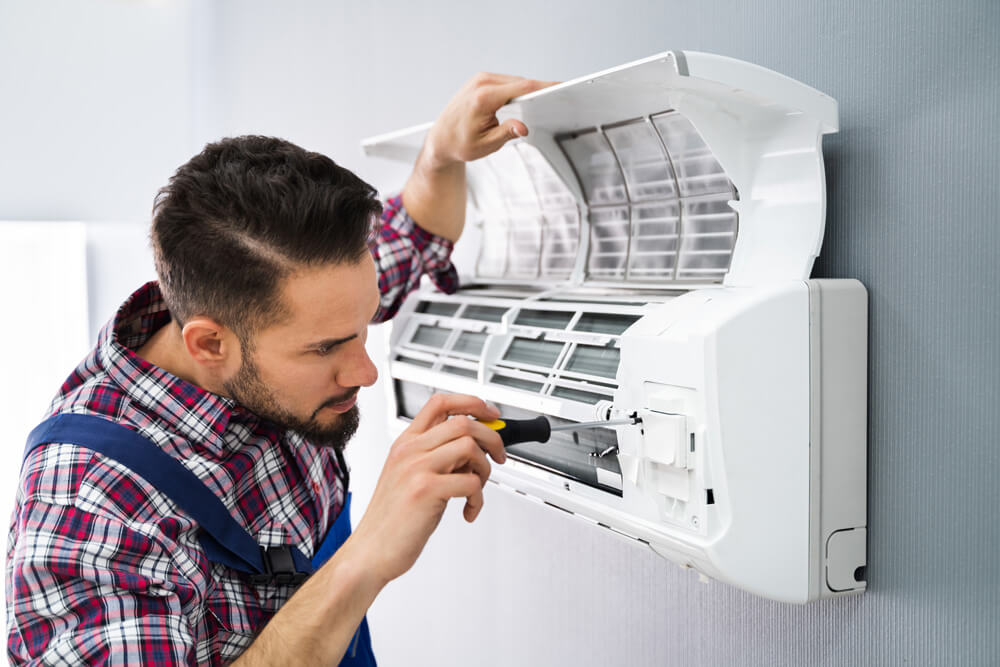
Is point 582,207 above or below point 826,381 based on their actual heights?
above

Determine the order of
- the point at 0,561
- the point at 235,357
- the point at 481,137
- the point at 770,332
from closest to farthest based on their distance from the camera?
the point at 770,332 → the point at 235,357 → the point at 481,137 → the point at 0,561

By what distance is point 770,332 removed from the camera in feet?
2.70

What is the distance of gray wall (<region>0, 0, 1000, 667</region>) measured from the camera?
83 centimetres

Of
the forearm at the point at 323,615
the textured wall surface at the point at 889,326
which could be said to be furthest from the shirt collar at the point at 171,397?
the textured wall surface at the point at 889,326

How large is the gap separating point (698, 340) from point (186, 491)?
633mm

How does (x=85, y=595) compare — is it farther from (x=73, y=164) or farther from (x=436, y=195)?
(x=73, y=164)

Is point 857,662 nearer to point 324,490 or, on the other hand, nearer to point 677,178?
point 677,178

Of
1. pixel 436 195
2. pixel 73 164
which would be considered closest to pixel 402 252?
pixel 436 195

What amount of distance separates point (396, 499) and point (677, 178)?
55 centimetres

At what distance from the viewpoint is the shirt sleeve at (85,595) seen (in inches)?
34.7

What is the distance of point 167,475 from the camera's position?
993 millimetres

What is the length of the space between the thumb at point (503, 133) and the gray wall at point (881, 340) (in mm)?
225

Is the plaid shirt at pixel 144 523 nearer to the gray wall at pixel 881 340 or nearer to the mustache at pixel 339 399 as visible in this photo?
the mustache at pixel 339 399

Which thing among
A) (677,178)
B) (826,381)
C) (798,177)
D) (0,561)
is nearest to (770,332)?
(826,381)
